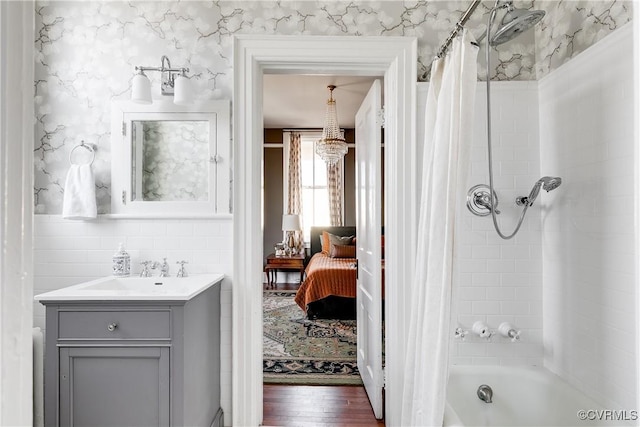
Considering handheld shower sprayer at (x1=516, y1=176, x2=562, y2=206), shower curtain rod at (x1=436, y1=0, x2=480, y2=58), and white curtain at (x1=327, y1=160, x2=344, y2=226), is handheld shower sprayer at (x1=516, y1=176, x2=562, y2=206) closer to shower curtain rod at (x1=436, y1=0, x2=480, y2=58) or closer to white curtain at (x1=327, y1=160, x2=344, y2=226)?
shower curtain rod at (x1=436, y1=0, x2=480, y2=58)

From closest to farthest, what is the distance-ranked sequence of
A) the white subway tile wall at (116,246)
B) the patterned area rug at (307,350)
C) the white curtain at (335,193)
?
the white subway tile wall at (116,246)
the patterned area rug at (307,350)
the white curtain at (335,193)

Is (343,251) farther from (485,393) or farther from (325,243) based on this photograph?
(485,393)

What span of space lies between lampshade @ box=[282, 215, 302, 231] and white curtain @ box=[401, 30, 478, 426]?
4695 mm

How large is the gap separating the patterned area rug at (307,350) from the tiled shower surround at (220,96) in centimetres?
93

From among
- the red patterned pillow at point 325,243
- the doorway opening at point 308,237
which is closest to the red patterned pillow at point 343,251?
the doorway opening at point 308,237

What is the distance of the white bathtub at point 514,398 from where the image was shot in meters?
1.81

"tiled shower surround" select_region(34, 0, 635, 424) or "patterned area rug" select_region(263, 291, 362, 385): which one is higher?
"tiled shower surround" select_region(34, 0, 635, 424)

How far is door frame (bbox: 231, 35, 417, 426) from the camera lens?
206 cm

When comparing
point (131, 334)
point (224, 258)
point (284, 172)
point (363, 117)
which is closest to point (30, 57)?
point (131, 334)

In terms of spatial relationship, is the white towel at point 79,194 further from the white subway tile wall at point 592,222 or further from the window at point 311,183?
the window at point 311,183

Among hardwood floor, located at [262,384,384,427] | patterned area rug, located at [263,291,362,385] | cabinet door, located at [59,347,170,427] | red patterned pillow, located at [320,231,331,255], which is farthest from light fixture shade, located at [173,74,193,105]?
red patterned pillow, located at [320,231,331,255]

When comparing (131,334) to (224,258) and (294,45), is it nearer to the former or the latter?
(224,258)

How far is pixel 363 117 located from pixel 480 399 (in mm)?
1929

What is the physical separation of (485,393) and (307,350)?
177 cm
